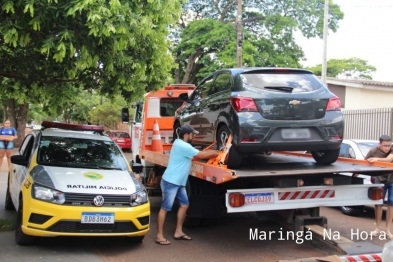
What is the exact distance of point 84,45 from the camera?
5.59 meters

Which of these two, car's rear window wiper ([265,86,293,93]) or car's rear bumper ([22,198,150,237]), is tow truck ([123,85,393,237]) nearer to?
car's rear window wiper ([265,86,293,93])

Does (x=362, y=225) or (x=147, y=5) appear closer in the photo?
(x=147, y=5)

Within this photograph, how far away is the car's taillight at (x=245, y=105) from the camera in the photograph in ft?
18.2

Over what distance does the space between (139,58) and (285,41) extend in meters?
16.3

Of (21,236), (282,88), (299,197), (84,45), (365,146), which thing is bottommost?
(21,236)

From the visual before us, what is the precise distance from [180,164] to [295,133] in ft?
5.72

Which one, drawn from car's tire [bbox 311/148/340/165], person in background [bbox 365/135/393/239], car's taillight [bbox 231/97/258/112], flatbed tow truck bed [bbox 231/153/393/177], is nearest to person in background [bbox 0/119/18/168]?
flatbed tow truck bed [bbox 231/153/393/177]

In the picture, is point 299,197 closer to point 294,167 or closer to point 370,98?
point 294,167

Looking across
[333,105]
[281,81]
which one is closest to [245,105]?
[281,81]

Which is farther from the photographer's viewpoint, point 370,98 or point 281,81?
point 370,98

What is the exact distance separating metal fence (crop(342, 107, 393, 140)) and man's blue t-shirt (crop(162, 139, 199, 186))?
993 cm

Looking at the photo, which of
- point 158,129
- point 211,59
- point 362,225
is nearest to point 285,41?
point 211,59

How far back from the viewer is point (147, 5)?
6055mm

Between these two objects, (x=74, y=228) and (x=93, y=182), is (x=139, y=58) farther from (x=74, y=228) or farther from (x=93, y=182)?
(x=74, y=228)
